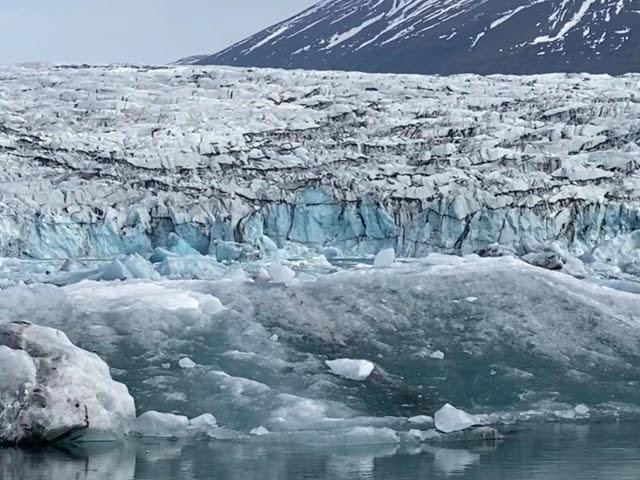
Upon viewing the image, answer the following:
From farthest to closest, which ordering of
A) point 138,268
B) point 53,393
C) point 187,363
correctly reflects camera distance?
point 138,268 < point 187,363 < point 53,393

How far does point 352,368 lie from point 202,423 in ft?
3.69

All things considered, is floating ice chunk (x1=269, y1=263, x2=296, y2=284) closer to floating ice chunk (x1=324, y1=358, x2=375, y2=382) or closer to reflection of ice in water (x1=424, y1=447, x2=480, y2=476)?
floating ice chunk (x1=324, y1=358, x2=375, y2=382)

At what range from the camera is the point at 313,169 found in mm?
21875

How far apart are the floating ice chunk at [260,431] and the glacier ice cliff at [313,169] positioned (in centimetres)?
1233

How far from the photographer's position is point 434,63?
240ft

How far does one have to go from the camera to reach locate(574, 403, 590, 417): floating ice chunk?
20.5 feet

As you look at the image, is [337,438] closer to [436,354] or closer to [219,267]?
[436,354]

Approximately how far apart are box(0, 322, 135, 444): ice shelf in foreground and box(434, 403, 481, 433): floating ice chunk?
1831mm

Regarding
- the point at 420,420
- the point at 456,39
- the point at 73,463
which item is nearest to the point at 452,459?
the point at 420,420

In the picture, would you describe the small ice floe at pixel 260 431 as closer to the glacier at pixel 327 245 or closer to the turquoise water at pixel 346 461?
the glacier at pixel 327 245

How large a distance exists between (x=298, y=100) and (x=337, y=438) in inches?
824

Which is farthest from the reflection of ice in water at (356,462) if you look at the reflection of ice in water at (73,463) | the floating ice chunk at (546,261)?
the floating ice chunk at (546,261)

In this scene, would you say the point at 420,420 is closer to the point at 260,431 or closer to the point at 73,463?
the point at 260,431

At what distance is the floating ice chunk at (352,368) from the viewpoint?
6.39 meters
